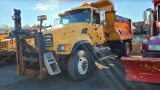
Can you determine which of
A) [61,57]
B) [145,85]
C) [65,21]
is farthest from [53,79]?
[145,85]

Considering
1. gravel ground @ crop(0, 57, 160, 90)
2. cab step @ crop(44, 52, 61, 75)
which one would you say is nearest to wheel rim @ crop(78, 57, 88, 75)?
gravel ground @ crop(0, 57, 160, 90)

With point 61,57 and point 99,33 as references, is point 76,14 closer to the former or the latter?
point 99,33

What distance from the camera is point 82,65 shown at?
6066 mm

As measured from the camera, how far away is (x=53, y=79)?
6.47m

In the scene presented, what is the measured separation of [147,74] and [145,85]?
271 millimetres

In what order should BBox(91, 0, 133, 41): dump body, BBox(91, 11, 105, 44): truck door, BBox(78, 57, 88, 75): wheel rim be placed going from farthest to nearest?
BBox(91, 0, 133, 41): dump body, BBox(91, 11, 105, 44): truck door, BBox(78, 57, 88, 75): wheel rim

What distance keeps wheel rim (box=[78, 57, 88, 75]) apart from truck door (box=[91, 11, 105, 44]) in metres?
1.34

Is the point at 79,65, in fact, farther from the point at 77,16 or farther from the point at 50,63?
the point at 77,16

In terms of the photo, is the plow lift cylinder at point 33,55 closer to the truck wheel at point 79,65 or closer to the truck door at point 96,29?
the truck wheel at point 79,65

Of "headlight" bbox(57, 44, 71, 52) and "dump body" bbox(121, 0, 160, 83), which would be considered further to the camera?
"headlight" bbox(57, 44, 71, 52)

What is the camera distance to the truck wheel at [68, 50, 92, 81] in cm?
578

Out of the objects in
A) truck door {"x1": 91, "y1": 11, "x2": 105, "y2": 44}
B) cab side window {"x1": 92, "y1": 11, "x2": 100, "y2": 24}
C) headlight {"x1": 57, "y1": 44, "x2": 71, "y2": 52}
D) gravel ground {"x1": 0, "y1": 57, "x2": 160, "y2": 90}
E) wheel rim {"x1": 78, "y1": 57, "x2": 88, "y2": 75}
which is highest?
cab side window {"x1": 92, "y1": 11, "x2": 100, "y2": 24}

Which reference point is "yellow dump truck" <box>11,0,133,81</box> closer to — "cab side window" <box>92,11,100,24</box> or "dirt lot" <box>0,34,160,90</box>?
"cab side window" <box>92,11,100,24</box>

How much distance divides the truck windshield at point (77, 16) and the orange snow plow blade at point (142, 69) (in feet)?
9.46
